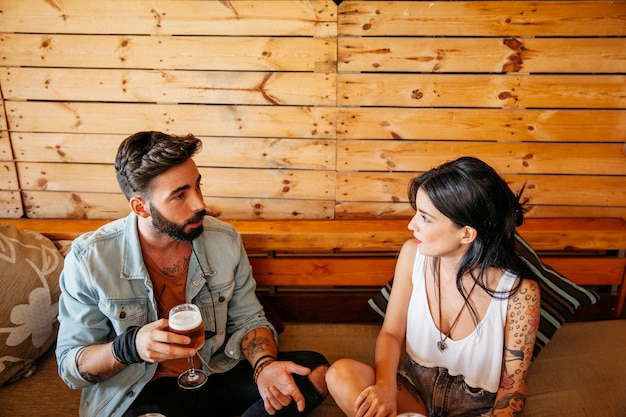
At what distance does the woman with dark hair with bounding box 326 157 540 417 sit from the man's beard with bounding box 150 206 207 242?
0.70 meters

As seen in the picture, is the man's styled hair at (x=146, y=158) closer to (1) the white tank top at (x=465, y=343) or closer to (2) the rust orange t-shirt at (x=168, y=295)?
(2) the rust orange t-shirt at (x=168, y=295)

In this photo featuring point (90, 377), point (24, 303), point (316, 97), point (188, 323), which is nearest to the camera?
point (188, 323)

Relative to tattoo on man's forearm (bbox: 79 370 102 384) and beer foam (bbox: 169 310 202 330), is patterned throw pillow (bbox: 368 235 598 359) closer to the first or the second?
beer foam (bbox: 169 310 202 330)

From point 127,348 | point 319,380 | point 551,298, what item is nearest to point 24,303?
point 127,348

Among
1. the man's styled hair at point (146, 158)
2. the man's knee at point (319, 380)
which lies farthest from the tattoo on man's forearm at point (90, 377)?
the man's knee at point (319, 380)

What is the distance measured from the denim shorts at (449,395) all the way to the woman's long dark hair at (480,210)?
0.26 meters

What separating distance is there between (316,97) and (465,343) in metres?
1.36

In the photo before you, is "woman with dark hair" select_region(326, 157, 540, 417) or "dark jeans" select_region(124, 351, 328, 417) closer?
"woman with dark hair" select_region(326, 157, 540, 417)

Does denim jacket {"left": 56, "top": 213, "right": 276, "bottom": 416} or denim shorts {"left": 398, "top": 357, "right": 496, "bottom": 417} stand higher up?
denim jacket {"left": 56, "top": 213, "right": 276, "bottom": 416}

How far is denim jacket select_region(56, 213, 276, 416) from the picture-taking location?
1.78 meters

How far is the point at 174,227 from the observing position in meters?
1.82

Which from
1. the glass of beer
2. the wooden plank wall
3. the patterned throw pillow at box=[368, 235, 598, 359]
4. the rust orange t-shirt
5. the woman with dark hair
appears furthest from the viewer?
the wooden plank wall

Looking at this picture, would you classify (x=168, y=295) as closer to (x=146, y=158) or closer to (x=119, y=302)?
(x=119, y=302)

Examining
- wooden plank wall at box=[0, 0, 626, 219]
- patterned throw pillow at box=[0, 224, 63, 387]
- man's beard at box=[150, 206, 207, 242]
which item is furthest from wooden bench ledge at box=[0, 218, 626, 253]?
man's beard at box=[150, 206, 207, 242]
